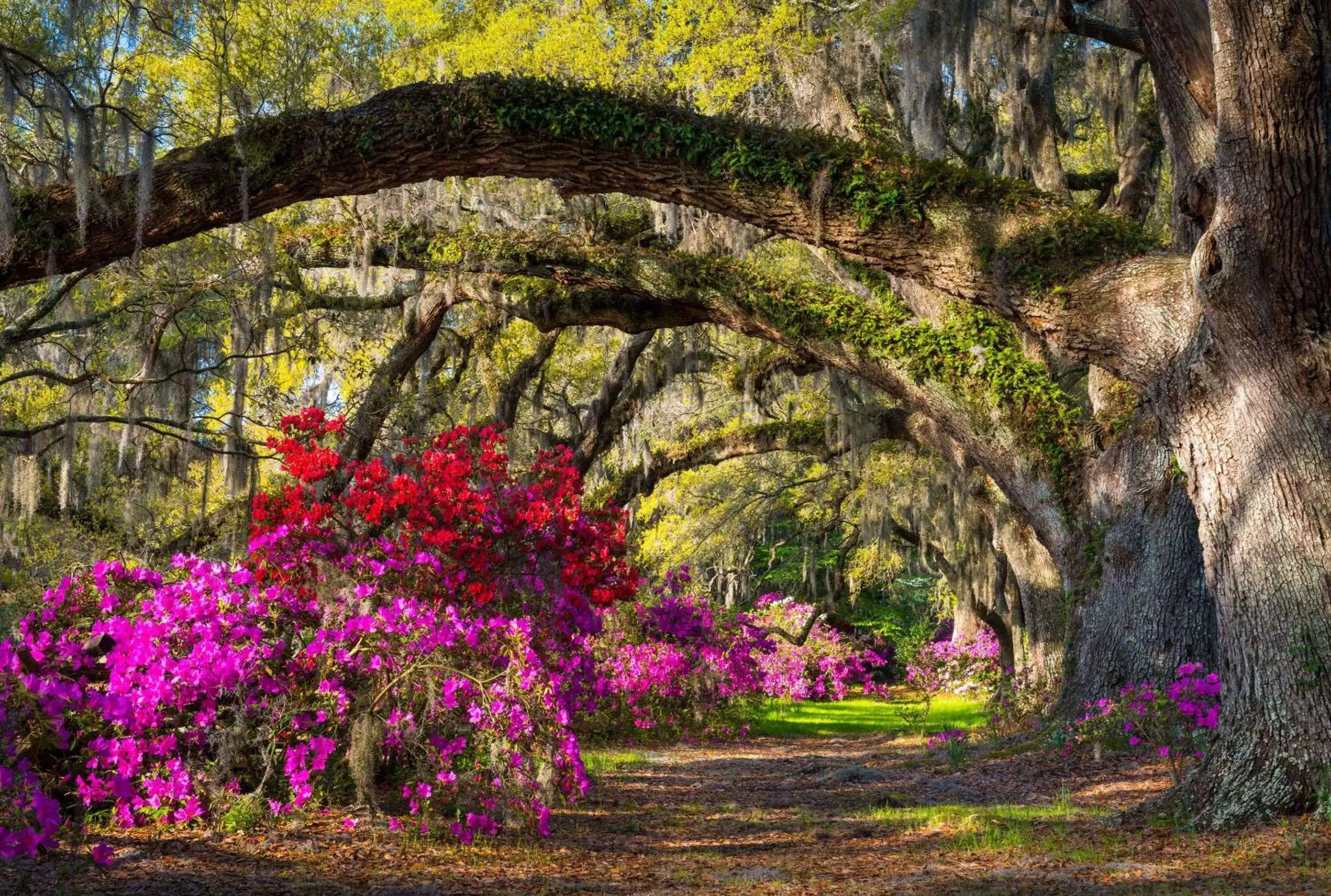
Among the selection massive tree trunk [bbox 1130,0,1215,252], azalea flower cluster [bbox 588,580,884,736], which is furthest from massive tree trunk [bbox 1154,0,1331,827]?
azalea flower cluster [bbox 588,580,884,736]

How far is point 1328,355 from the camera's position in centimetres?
529

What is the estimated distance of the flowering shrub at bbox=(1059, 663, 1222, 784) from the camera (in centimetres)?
598

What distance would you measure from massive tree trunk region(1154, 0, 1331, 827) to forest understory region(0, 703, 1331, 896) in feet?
1.30

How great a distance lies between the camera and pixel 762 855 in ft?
18.1

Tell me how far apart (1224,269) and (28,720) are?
535cm

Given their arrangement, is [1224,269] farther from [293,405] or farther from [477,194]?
[477,194]

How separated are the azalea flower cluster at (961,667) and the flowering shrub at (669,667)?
8347mm

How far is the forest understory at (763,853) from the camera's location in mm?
4410

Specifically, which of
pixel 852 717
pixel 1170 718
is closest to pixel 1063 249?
pixel 1170 718

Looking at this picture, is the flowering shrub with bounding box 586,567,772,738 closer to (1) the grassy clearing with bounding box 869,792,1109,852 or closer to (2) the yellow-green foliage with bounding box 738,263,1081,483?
(2) the yellow-green foliage with bounding box 738,263,1081,483

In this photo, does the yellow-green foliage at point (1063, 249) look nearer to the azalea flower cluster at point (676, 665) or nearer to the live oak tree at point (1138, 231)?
the live oak tree at point (1138, 231)

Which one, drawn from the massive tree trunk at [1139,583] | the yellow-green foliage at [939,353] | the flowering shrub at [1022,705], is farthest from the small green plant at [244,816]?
the flowering shrub at [1022,705]

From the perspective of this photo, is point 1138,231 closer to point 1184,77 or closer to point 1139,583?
point 1184,77

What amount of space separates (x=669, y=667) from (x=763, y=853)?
6.91 meters
